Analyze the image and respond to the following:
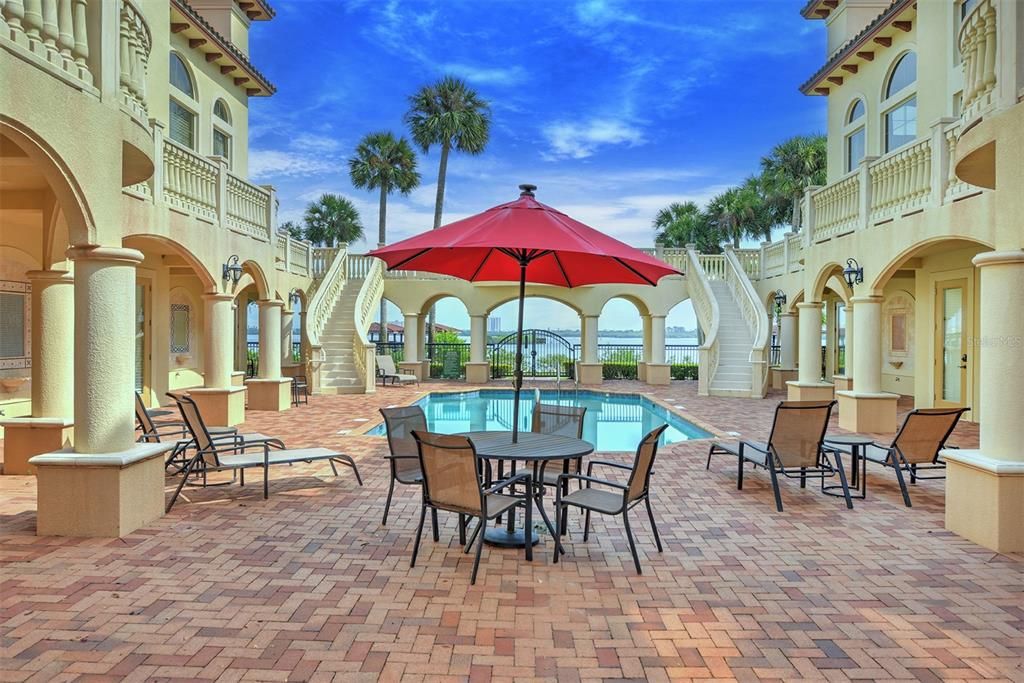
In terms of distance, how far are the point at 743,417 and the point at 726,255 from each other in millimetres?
9379

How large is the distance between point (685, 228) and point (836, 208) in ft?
73.7

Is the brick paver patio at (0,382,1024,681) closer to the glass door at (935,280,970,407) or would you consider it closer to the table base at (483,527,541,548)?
the table base at (483,527,541,548)

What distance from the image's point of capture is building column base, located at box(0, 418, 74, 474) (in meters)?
7.56

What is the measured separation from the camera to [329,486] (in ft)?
24.0

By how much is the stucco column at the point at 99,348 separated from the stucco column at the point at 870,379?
436 inches

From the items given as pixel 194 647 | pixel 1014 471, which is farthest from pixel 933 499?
pixel 194 647

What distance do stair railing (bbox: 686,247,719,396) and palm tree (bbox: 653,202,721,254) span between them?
12.4 metres

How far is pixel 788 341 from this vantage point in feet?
65.8

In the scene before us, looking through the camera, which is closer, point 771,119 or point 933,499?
point 933,499

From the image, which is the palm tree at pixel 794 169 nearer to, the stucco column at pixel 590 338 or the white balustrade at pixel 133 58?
the stucco column at pixel 590 338

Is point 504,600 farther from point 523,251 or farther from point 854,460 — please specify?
→ point 854,460

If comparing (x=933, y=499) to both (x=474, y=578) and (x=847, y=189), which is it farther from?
(x=847, y=189)

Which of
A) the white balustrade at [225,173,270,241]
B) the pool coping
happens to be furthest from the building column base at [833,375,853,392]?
the white balustrade at [225,173,270,241]

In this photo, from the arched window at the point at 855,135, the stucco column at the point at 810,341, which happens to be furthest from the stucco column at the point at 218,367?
the arched window at the point at 855,135
